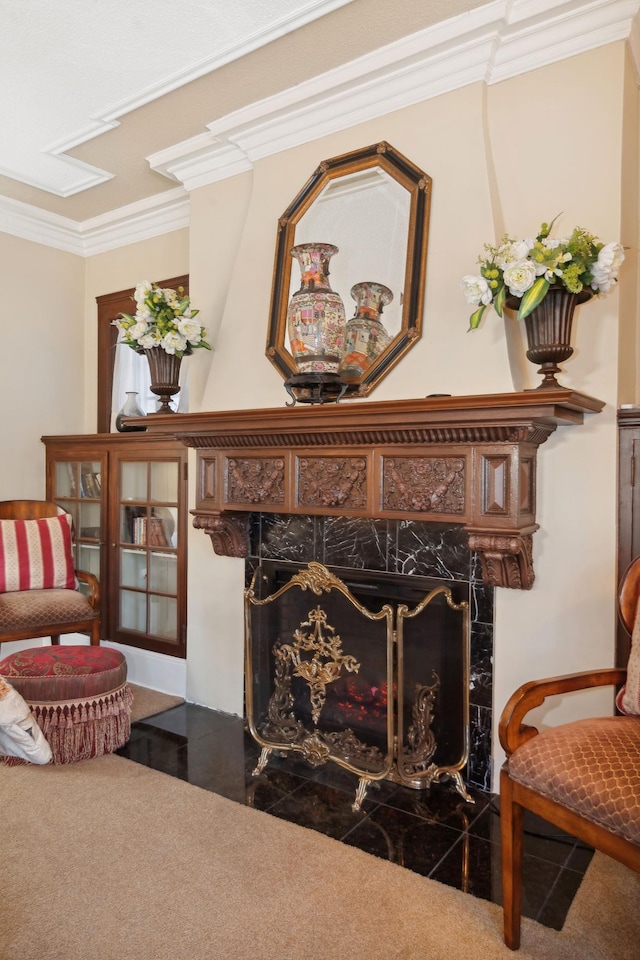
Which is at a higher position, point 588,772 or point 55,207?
point 55,207

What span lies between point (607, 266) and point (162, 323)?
1.94 metres

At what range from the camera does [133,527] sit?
Answer: 380 cm

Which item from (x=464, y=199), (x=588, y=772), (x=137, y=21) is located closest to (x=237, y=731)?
(x=588, y=772)

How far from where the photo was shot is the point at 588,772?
156cm

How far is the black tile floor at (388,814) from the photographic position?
1956mm

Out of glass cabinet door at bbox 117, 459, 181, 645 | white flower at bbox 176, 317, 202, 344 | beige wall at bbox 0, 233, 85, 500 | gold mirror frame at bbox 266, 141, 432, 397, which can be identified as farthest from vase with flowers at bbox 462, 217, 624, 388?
beige wall at bbox 0, 233, 85, 500

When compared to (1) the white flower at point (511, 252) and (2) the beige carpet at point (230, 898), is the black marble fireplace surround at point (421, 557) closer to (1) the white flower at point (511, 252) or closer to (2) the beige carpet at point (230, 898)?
(2) the beige carpet at point (230, 898)

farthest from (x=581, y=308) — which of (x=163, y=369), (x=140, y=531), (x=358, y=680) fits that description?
(x=140, y=531)

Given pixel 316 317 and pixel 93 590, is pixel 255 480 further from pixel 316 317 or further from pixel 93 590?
pixel 93 590

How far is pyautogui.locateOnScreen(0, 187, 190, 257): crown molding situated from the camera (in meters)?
3.80

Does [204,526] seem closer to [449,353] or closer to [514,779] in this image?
[449,353]

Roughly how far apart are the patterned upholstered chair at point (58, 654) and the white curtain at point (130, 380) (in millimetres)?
867

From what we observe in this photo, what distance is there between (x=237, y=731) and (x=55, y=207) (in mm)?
3254

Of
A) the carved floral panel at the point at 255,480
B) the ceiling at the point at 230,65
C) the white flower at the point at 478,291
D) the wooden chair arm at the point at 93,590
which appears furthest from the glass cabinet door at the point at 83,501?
the white flower at the point at 478,291
